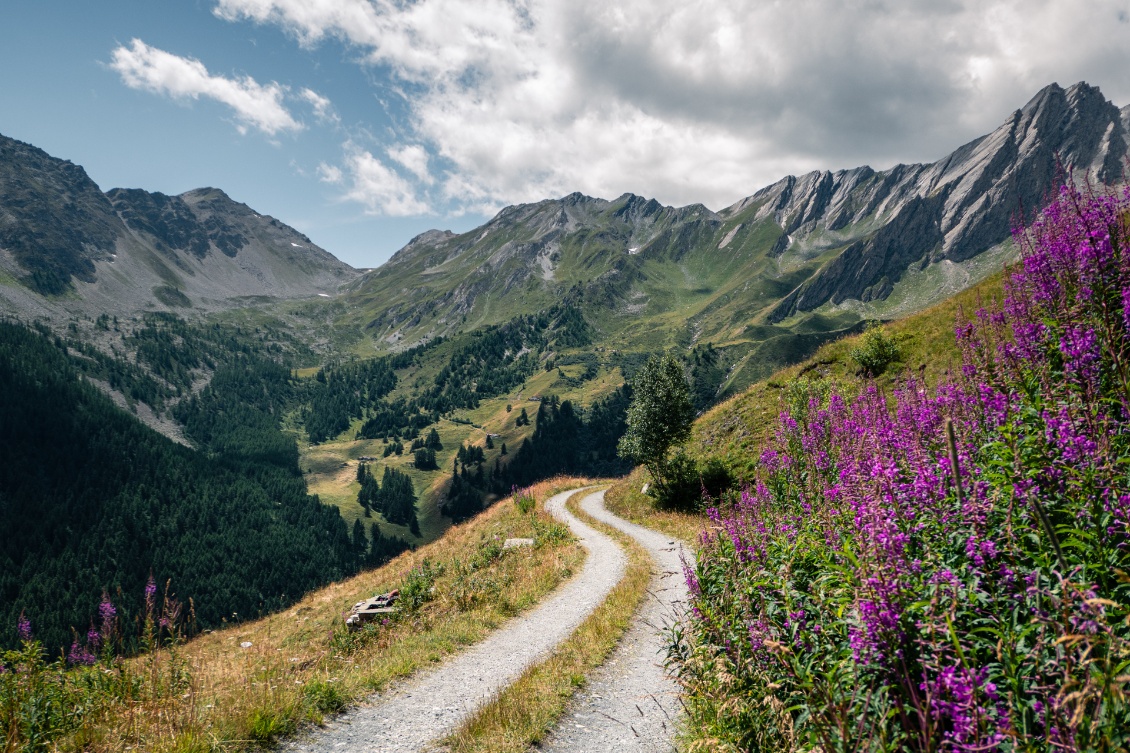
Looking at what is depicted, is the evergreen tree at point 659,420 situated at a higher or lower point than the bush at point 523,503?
higher

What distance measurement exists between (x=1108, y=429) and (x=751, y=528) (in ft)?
17.2

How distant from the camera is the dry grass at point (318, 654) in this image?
24.6ft

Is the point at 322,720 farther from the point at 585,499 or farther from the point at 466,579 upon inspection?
the point at 585,499

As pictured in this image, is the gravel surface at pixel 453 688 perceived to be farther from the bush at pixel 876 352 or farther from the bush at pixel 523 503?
the bush at pixel 876 352

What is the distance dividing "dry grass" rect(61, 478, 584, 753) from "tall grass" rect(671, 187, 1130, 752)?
21.7 ft

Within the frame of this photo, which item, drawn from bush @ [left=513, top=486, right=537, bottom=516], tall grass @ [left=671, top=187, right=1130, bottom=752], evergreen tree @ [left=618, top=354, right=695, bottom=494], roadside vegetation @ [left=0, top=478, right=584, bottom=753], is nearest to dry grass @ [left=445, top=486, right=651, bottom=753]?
tall grass @ [left=671, top=187, right=1130, bottom=752]

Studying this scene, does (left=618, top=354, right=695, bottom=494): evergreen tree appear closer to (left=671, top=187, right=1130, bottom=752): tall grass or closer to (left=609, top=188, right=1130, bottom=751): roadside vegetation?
(left=609, top=188, right=1130, bottom=751): roadside vegetation

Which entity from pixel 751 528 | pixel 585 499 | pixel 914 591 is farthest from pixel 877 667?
pixel 585 499

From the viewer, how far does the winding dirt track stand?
325 inches

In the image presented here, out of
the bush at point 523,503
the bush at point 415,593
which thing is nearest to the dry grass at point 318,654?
the bush at point 415,593

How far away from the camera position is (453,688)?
1076 centimetres

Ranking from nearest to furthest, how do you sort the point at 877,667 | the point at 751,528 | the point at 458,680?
the point at 877,667 < the point at 751,528 < the point at 458,680

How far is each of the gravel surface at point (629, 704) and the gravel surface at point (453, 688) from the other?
180 cm

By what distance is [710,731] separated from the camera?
716 cm
